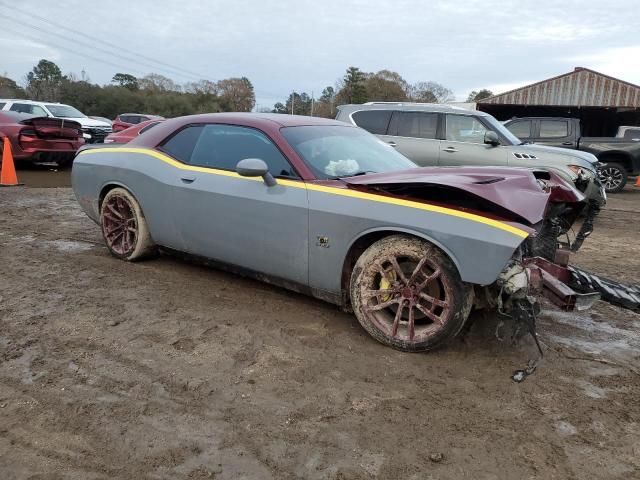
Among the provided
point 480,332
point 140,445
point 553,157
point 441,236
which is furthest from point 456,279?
point 553,157

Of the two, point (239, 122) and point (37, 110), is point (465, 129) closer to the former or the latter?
point (239, 122)

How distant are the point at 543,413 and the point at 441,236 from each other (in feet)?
3.62

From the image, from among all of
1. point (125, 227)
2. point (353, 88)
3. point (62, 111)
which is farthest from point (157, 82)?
point (125, 227)

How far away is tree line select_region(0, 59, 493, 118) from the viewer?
47656 millimetres

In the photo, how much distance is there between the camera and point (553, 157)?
26.6 ft

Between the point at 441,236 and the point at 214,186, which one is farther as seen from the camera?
the point at 214,186

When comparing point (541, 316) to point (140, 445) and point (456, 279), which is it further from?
point (140, 445)

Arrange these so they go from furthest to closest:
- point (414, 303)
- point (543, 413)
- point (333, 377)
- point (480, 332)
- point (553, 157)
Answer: point (553, 157) → point (480, 332) → point (414, 303) → point (333, 377) → point (543, 413)

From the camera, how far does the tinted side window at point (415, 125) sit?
8.90 meters

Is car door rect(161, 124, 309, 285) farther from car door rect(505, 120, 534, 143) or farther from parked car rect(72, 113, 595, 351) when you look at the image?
car door rect(505, 120, 534, 143)

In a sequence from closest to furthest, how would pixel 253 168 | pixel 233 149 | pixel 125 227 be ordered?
pixel 253 168 → pixel 233 149 → pixel 125 227

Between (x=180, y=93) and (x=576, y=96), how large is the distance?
43631mm

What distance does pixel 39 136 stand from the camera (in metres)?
11.0

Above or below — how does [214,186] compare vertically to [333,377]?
above
